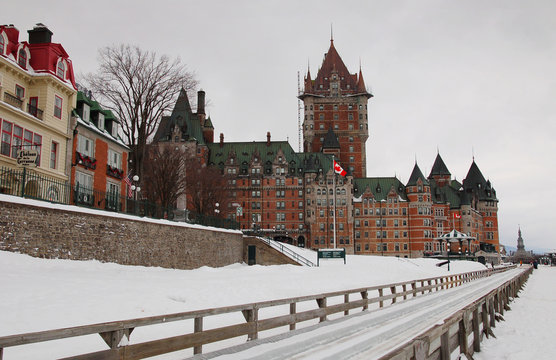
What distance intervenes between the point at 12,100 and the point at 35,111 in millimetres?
1622

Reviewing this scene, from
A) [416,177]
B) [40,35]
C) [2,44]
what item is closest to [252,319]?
[2,44]

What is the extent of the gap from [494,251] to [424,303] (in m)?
114

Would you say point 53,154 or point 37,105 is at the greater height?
point 37,105

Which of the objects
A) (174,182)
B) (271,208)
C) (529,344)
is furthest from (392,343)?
(271,208)

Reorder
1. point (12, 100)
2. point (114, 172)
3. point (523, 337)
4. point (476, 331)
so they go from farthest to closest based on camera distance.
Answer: point (114, 172)
point (12, 100)
point (523, 337)
point (476, 331)

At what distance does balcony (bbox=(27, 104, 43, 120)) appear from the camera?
2848 centimetres

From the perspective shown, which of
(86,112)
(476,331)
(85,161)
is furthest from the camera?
(86,112)

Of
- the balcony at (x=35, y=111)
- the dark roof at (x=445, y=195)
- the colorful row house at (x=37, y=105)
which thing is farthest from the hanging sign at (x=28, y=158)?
the dark roof at (x=445, y=195)

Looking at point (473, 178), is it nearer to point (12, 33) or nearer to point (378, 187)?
point (378, 187)

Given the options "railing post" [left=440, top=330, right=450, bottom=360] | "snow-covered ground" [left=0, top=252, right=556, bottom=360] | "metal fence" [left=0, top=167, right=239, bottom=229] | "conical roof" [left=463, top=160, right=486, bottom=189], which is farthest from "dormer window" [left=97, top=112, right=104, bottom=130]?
"conical roof" [left=463, top=160, right=486, bottom=189]

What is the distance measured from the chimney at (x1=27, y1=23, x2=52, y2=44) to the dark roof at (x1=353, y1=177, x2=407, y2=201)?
265 ft

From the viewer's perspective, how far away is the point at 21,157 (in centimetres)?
2386

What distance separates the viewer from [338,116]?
114438mm

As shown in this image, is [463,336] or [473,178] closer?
[463,336]
